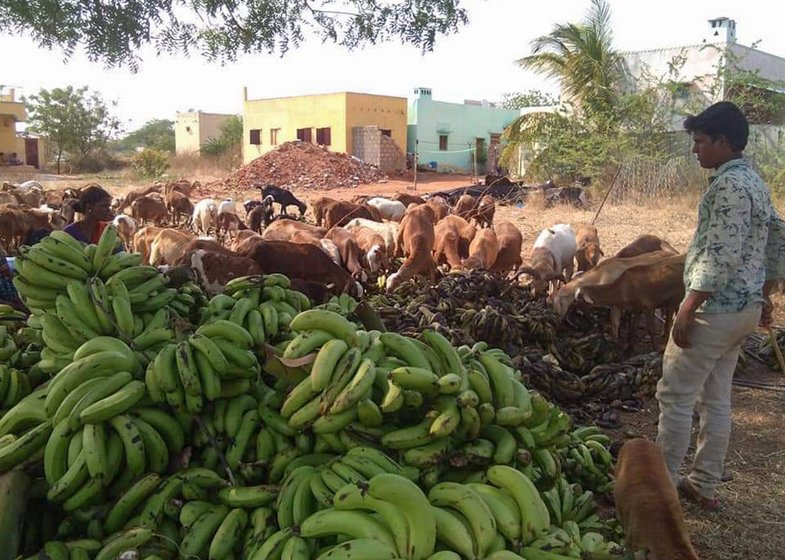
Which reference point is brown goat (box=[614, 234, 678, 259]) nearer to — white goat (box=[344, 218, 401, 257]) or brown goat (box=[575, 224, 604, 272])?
brown goat (box=[575, 224, 604, 272])

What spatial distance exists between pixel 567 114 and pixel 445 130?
1650cm

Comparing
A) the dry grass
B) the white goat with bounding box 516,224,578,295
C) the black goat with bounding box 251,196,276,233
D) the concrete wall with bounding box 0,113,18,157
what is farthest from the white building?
the concrete wall with bounding box 0,113,18,157

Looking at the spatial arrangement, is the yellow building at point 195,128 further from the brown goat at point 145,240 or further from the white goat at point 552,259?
the white goat at point 552,259

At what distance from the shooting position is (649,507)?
279cm

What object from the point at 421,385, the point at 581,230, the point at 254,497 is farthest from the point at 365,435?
the point at 581,230

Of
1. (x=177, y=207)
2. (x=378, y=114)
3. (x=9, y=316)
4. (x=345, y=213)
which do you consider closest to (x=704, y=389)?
(x=9, y=316)

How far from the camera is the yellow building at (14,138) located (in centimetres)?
4246

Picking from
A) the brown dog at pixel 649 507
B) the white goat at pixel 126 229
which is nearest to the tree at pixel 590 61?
the white goat at pixel 126 229

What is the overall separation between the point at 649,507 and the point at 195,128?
2104 inches

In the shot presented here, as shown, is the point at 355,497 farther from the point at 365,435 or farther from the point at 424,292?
the point at 424,292

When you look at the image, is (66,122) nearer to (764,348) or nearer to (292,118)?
(292,118)

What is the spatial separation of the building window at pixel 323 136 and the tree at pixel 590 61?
16.8 meters

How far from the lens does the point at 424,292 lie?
349 inches

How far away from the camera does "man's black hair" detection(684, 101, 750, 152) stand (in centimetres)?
395
